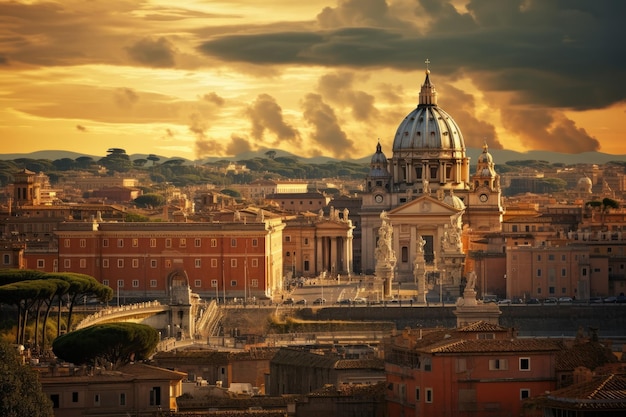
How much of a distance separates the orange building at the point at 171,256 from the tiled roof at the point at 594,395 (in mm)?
50645

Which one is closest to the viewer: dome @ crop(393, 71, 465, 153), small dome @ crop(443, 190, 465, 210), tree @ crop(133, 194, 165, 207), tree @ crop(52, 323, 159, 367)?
tree @ crop(52, 323, 159, 367)

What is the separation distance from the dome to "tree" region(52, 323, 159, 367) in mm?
63156

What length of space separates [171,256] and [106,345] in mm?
33410

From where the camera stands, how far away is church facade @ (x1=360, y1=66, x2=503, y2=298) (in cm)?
10619

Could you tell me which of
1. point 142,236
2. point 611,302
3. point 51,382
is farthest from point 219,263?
point 51,382

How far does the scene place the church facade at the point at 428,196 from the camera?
106188 millimetres

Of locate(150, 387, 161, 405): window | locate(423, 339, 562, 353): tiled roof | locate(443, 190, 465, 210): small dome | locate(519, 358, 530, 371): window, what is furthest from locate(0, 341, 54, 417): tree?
locate(443, 190, 465, 210): small dome

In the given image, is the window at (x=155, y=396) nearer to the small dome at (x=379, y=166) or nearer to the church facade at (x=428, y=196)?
the church facade at (x=428, y=196)

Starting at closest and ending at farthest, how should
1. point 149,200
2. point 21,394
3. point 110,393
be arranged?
1. point 21,394
2. point 110,393
3. point 149,200

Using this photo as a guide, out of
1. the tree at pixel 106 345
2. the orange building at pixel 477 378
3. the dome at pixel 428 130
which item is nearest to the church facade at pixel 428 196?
the dome at pixel 428 130

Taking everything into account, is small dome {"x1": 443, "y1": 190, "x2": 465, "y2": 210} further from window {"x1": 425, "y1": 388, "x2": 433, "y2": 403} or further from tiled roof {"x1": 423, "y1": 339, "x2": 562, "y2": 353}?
window {"x1": 425, "y1": 388, "x2": 433, "y2": 403}

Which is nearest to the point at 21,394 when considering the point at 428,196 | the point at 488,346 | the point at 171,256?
the point at 488,346

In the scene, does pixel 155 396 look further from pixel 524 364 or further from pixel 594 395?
pixel 594 395

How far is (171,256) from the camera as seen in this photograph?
90.1m
